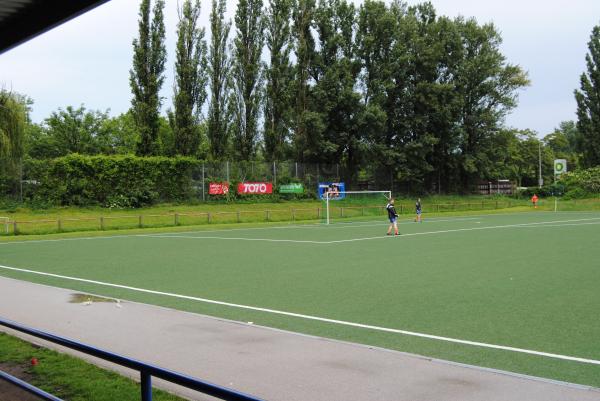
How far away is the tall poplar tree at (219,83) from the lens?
1924 inches

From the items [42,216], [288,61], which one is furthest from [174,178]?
[288,61]

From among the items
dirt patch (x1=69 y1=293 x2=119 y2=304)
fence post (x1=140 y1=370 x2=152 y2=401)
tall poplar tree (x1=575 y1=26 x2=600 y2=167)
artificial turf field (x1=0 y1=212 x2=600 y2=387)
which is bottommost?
artificial turf field (x1=0 y1=212 x2=600 y2=387)

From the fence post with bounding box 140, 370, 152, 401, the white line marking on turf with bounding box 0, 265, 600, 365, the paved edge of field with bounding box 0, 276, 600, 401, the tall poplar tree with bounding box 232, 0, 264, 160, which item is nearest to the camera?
the fence post with bounding box 140, 370, 152, 401

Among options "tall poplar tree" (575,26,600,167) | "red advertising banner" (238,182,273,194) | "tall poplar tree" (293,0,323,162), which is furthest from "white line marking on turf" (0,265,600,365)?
"tall poplar tree" (575,26,600,167)

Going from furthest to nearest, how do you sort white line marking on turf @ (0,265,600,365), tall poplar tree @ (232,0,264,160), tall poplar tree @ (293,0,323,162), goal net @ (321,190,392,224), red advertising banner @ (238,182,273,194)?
tall poplar tree @ (293,0,323,162), tall poplar tree @ (232,0,264,160), red advertising banner @ (238,182,273,194), goal net @ (321,190,392,224), white line marking on turf @ (0,265,600,365)

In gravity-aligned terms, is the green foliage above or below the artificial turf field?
above

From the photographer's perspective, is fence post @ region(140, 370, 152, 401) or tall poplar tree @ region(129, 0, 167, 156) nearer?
fence post @ region(140, 370, 152, 401)

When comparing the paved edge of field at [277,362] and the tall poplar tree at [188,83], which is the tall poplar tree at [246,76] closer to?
the tall poplar tree at [188,83]

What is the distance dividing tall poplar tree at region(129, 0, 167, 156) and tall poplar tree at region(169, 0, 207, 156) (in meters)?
1.79

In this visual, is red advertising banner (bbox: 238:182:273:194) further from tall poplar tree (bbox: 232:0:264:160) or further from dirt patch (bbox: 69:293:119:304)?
dirt patch (bbox: 69:293:119:304)

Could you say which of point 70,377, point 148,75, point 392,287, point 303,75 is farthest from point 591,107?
point 70,377

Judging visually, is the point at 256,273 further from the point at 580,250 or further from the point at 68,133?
the point at 68,133

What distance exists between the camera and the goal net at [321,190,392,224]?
44.2m

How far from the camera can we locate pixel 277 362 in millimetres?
6047
